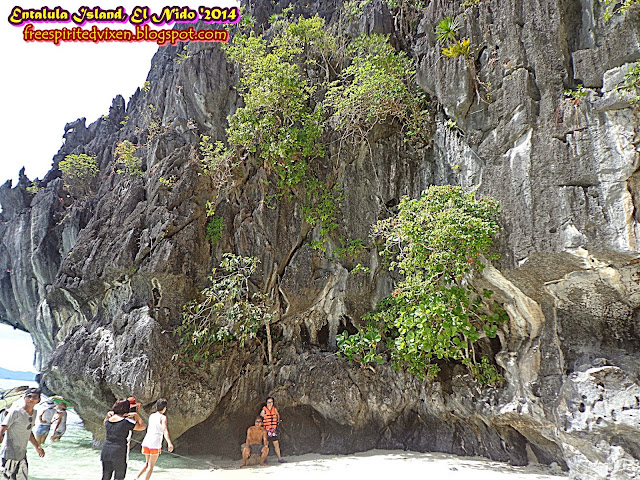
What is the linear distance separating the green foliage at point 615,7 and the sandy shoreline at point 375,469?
725 centimetres

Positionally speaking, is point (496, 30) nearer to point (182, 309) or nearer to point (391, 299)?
point (391, 299)

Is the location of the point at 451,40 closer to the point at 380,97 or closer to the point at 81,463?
the point at 380,97

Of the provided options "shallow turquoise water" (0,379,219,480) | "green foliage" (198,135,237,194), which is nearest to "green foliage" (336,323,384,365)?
"shallow turquoise water" (0,379,219,480)

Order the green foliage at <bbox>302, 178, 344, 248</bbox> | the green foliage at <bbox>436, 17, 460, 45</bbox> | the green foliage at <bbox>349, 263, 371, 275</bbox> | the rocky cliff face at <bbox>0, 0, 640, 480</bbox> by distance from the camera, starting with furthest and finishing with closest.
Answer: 1. the green foliage at <bbox>302, 178, 344, 248</bbox>
2. the green foliage at <bbox>349, 263, 371, 275</bbox>
3. the green foliage at <bbox>436, 17, 460, 45</bbox>
4. the rocky cliff face at <bbox>0, 0, 640, 480</bbox>

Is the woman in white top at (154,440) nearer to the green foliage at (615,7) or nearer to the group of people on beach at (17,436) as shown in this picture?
the group of people on beach at (17,436)

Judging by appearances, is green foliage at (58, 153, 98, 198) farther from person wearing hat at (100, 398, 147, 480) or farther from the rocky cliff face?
person wearing hat at (100, 398, 147, 480)

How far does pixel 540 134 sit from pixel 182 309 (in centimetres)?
848

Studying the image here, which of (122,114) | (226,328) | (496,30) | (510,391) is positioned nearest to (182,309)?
(226,328)

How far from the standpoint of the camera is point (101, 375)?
9.19m

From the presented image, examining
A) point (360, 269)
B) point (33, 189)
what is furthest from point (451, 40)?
point (33, 189)

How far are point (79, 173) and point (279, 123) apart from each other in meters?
9.85

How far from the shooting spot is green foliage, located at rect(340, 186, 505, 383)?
6.84 m

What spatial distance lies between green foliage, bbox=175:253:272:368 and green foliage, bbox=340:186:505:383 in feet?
11.4

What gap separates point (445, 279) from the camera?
7.15 metres
